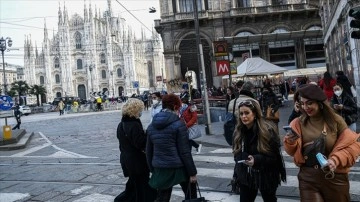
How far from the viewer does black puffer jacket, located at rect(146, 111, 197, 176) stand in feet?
13.4

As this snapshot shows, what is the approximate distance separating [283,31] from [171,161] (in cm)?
3199

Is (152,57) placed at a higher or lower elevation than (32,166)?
higher

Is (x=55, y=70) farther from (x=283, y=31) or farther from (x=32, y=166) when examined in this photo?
(x=32, y=166)

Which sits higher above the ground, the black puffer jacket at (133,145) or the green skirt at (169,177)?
the black puffer jacket at (133,145)

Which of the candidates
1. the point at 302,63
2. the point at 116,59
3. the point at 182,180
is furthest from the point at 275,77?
the point at 116,59

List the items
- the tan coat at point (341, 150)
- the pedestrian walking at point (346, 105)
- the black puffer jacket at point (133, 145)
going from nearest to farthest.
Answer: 1. the tan coat at point (341, 150)
2. the black puffer jacket at point (133, 145)
3. the pedestrian walking at point (346, 105)

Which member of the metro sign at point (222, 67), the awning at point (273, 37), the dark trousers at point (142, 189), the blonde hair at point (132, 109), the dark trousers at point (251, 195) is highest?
the awning at point (273, 37)

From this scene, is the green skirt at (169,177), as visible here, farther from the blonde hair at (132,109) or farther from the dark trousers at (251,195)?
the blonde hair at (132,109)

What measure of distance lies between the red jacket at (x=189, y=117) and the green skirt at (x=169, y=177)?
397cm

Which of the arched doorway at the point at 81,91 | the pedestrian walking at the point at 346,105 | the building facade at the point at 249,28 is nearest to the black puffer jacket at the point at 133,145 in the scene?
the pedestrian walking at the point at 346,105

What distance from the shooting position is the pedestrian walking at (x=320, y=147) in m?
2.88

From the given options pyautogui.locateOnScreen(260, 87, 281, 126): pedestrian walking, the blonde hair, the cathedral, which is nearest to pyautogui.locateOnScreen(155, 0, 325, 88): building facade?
pyautogui.locateOnScreen(260, 87, 281, 126): pedestrian walking

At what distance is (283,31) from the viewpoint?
112 feet

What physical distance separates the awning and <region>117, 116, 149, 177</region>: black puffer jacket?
27.6 m
